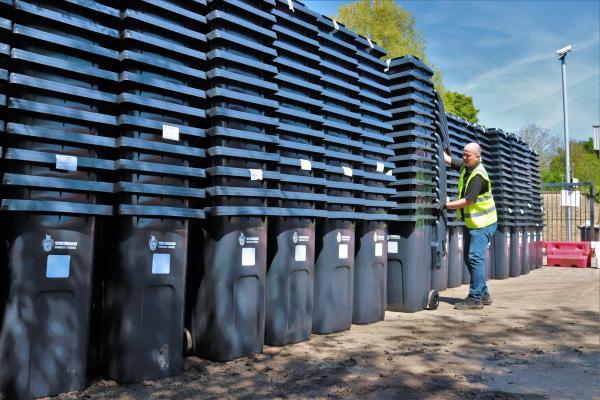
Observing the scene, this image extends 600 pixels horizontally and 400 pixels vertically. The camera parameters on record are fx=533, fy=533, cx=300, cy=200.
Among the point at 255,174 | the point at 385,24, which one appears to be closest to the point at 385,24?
the point at 385,24

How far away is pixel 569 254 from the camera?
498 inches

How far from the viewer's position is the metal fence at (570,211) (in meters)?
13.5

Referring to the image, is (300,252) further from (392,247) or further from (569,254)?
(569,254)

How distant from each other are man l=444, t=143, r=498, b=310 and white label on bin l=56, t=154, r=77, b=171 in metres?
4.72

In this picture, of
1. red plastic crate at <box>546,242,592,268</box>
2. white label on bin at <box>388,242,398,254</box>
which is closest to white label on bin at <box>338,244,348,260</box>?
white label on bin at <box>388,242,398,254</box>

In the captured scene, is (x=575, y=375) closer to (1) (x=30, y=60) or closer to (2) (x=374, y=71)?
(2) (x=374, y=71)

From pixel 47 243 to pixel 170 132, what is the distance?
1.01m

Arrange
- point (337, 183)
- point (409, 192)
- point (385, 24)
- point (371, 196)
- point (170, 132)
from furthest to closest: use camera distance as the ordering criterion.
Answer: point (385, 24), point (409, 192), point (371, 196), point (337, 183), point (170, 132)

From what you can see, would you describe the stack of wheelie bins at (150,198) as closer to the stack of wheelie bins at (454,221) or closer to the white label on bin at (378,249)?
the white label on bin at (378,249)

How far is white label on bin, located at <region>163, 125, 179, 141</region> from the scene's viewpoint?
3.40 m

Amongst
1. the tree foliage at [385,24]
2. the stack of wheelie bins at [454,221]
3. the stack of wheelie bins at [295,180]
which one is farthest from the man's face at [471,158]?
the tree foliage at [385,24]

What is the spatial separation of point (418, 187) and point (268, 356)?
299 centimetres

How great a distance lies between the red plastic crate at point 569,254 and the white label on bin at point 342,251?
9655 mm

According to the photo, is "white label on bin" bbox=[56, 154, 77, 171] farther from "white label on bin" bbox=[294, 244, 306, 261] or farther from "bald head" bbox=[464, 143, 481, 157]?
"bald head" bbox=[464, 143, 481, 157]
